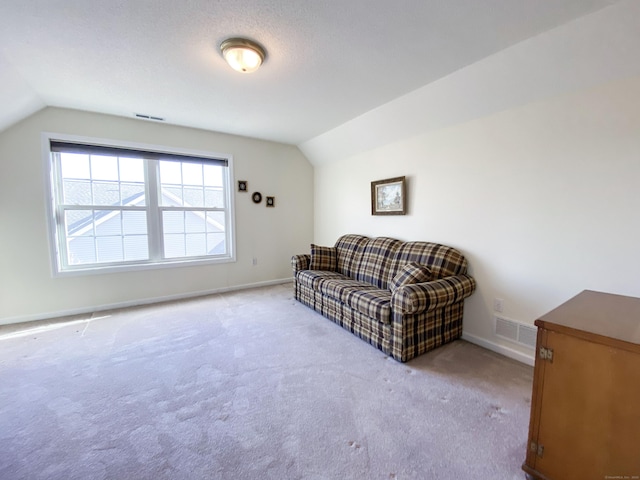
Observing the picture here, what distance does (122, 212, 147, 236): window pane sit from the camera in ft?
11.4

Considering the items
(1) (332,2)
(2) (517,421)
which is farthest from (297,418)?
(1) (332,2)

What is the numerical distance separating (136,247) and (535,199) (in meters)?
4.45

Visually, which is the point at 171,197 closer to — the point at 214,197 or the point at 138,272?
the point at 214,197

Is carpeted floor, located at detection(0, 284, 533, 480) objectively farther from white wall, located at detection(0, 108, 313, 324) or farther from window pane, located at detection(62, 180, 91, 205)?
window pane, located at detection(62, 180, 91, 205)

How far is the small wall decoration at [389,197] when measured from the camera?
3.21 meters

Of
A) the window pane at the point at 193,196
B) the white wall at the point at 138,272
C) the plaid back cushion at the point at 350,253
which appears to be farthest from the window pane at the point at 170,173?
the plaid back cushion at the point at 350,253

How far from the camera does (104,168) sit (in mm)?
3344

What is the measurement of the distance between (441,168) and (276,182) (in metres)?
2.65

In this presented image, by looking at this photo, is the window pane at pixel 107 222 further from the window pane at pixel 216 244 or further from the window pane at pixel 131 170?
the window pane at pixel 216 244

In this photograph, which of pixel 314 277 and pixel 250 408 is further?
pixel 314 277

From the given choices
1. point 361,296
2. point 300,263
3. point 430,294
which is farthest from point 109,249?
point 430,294

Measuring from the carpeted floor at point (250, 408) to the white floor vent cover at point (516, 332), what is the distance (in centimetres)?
19

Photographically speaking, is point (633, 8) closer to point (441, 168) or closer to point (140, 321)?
point (441, 168)

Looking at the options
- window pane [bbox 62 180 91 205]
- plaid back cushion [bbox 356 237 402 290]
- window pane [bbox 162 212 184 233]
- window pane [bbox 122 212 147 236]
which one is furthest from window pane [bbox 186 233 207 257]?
plaid back cushion [bbox 356 237 402 290]
